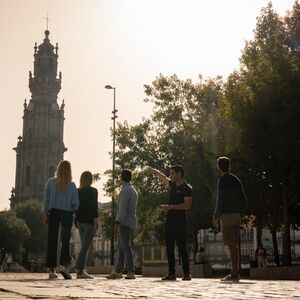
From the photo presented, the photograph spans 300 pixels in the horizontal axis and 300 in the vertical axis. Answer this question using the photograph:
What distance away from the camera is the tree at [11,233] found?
7875 centimetres

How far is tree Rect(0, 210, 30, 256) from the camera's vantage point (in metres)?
78.8

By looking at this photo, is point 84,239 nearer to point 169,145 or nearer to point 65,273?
point 65,273

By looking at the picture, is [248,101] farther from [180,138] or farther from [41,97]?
[41,97]

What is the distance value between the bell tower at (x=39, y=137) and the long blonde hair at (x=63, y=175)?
102 meters

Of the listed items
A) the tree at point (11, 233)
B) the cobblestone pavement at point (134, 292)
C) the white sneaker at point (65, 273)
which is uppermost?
the tree at point (11, 233)

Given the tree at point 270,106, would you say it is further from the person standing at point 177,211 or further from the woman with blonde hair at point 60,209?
the woman with blonde hair at point 60,209

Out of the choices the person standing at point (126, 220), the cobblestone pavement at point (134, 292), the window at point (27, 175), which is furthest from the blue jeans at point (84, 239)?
the window at point (27, 175)

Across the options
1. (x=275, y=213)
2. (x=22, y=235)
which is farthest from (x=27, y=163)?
(x=275, y=213)

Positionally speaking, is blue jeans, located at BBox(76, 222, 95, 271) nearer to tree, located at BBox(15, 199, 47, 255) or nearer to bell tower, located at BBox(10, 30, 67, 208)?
tree, located at BBox(15, 199, 47, 255)

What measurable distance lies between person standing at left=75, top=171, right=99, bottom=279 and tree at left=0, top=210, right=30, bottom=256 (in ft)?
230

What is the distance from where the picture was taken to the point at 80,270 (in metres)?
10.9

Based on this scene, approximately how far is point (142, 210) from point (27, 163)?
78851 mm

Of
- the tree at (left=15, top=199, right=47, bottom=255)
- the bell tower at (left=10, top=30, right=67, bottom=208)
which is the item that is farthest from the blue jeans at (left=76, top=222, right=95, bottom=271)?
the bell tower at (left=10, top=30, right=67, bottom=208)

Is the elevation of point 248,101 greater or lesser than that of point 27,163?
lesser
